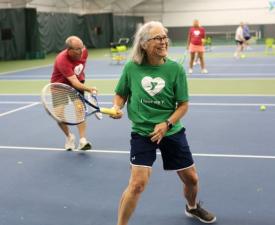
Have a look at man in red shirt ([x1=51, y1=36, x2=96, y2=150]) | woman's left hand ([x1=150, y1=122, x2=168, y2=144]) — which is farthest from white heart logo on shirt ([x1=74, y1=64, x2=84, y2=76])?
woman's left hand ([x1=150, y1=122, x2=168, y2=144])

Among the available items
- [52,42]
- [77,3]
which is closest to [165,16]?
[77,3]

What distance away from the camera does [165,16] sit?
37.2 metres

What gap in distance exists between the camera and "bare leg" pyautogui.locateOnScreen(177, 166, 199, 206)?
10.2ft

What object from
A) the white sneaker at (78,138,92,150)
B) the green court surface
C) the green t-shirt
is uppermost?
the green t-shirt

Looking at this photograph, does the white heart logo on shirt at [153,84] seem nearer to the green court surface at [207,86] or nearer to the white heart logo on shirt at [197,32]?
the green court surface at [207,86]

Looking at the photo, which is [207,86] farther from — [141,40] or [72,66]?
[141,40]

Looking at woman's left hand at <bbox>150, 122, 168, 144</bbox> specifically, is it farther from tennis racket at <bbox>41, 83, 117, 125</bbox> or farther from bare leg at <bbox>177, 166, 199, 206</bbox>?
tennis racket at <bbox>41, 83, 117, 125</bbox>

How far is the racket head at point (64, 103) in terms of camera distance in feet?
12.2

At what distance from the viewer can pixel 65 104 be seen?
12.9 ft

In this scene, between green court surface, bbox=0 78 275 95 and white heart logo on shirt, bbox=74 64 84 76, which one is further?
green court surface, bbox=0 78 275 95

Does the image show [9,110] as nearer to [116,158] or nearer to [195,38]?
[116,158]

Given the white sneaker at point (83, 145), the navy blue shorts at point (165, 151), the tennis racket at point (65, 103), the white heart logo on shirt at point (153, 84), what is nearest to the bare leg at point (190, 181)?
the navy blue shorts at point (165, 151)

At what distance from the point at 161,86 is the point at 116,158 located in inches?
92.1

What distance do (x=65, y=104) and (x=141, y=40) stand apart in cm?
127
